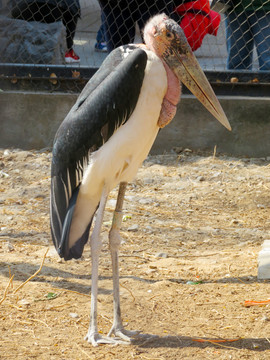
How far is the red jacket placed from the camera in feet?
19.4

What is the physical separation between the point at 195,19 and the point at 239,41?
1.46 feet

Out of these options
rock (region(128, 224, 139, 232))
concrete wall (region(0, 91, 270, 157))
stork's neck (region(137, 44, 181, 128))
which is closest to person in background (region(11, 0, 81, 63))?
concrete wall (region(0, 91, 270, 157))

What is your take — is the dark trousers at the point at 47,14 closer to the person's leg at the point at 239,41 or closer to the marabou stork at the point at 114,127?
the person's leg at the point at 239,41

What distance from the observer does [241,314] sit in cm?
336

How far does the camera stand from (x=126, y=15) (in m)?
6.02

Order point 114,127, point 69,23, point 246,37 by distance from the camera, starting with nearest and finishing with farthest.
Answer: point 114,127
point 246,37
point 69,23

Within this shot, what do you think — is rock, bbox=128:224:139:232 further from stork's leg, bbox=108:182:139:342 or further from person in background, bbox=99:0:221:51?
person in background, bbox=99:0:221:51

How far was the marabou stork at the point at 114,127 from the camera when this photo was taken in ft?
9.69

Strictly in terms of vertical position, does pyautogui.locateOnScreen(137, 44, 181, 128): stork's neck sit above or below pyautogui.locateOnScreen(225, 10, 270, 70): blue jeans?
above

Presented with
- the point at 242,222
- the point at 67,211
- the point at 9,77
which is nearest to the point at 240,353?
the point at 67,211

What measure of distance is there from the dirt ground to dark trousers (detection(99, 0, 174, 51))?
1.19 metres

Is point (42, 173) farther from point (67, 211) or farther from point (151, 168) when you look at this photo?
point (67, 211)

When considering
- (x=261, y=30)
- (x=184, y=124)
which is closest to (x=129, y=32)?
(x=184, y=124)

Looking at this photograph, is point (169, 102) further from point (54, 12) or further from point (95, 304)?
point (54, 12)
